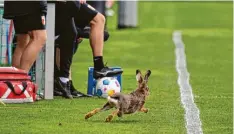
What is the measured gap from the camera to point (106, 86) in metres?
14.1

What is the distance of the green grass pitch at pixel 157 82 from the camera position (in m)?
11.2

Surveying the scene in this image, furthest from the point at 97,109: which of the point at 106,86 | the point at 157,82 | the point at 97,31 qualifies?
the point at 157,82

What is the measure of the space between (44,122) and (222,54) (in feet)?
37.6

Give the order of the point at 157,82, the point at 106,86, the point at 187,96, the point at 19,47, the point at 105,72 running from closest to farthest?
the point at 19,47 < the point at 106,86 < the point at 105,72 < the point at 187,96 < the point at 157,82

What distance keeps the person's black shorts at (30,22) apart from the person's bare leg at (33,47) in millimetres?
57

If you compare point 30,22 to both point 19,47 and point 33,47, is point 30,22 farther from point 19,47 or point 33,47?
point 19,47

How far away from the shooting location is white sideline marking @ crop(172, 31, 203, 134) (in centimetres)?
1128

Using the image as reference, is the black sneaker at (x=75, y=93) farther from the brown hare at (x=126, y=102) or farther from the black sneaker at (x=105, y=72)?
the brown hare at (x=126, y=102)

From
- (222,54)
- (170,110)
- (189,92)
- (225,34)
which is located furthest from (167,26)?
(170,110)

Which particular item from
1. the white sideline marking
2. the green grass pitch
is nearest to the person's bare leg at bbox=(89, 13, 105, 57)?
the green grass pitch

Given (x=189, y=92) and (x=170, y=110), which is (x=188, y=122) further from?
(x=189, y=92)

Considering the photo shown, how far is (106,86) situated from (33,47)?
3.73ft

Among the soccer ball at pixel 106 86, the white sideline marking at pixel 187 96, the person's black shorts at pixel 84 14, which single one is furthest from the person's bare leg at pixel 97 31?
the white sideline marking at pixel 187 96

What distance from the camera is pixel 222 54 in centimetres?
2258
